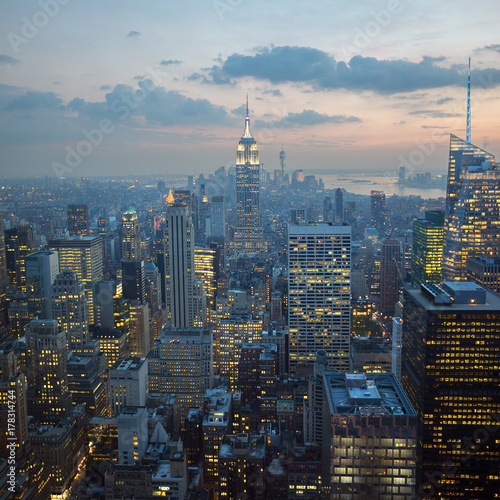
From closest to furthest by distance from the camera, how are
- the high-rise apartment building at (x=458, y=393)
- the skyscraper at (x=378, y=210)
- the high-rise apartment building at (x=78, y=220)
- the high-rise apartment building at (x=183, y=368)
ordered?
the high-rise apartment building at (x=458, y=393), the high-rise apartment building at (x=183, y=368), the high-rise apartment building at (x=78, y=220), the skyscraper at (x=378, y=210)

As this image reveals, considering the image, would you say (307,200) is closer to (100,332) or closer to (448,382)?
(100,332)

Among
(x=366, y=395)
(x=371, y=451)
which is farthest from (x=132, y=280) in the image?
(x=371, y=451)

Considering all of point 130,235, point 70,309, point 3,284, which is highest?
point 130,235

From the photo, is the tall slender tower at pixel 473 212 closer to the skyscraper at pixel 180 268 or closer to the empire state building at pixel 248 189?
the skyscraper at pixel 180 268

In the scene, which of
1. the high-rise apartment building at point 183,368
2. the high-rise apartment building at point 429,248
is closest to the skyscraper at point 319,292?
the high-rise apartment building at point 183,368

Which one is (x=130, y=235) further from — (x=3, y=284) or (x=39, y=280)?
(x=39, y=280)

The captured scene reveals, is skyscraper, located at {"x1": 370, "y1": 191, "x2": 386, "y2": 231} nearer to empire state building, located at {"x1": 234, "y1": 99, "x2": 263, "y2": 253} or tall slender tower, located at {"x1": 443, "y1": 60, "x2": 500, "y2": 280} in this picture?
empire state building, located at {"x1": 234, "y1": 99, "x2": 263, "y2": 253}

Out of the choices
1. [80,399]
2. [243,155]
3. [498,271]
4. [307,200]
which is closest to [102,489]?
[80,399]
